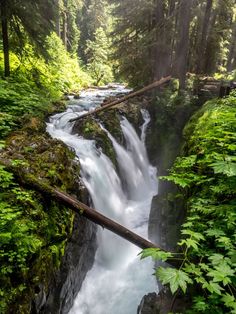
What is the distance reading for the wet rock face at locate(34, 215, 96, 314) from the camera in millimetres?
4539

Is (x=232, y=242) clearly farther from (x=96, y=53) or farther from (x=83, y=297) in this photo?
(x=96, y=53)

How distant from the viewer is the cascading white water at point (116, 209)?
22.3 feet

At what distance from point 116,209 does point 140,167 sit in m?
3.46

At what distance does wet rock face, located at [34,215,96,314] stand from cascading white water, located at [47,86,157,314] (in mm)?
404

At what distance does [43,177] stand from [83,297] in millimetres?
3037

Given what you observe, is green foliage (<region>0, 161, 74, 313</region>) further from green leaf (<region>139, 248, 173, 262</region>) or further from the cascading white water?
the cascading white water

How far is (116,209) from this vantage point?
362 inches

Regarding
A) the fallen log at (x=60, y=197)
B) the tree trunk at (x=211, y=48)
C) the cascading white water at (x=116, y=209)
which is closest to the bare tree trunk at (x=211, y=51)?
the tree trunk at (x=211, y=48)

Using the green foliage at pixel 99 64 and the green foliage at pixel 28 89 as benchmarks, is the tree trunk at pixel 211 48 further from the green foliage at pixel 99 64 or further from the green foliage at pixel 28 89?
the green foliage at pixel 99 64

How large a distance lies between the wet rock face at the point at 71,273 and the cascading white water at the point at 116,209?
0.40 m

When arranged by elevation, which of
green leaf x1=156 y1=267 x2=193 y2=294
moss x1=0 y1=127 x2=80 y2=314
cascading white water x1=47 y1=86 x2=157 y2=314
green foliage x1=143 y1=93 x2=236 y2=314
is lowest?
cascading white water x1=47 y1=86 x2=157 y2=314

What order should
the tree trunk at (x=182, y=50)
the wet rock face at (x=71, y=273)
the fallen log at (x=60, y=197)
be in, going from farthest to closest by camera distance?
1. the tree trunk at (x=182, y=50)
2. the fallen log at (x=60, y=197)
3. the wet rock face at (x=71, y=273)

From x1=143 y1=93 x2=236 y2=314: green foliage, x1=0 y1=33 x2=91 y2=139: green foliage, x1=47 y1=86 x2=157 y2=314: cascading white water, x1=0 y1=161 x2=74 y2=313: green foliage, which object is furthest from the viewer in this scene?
x1=0 y1=33 x2=91 y2=139: green foliage

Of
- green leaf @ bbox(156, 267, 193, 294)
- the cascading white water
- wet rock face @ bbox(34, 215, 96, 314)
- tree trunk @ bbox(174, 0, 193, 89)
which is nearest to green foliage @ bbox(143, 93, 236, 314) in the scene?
green leaf @ bbox(156, 267, 193, 294)
